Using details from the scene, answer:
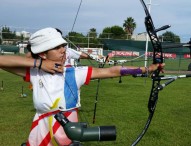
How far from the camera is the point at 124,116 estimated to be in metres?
7.96

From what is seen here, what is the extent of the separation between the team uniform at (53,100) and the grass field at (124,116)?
10.0 feet

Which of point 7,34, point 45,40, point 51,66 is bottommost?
point 51,66

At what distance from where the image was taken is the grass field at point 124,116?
6.11m

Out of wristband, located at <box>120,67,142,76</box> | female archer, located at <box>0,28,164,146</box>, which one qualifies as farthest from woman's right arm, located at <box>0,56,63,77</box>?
wristband, located at <box>120,67,142,76</box>

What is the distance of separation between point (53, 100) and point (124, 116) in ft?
18.3

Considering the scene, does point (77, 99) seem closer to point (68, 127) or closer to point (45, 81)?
point (45, 81)

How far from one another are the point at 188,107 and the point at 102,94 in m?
3.04

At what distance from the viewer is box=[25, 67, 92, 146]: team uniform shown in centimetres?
253

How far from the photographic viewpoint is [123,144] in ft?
18.9

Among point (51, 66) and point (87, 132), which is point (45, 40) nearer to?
point (51, 66)

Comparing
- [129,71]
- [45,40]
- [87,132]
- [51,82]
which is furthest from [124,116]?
[87,132]

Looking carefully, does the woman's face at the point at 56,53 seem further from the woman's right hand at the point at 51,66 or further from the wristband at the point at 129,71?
the wristband at the point at 129,71

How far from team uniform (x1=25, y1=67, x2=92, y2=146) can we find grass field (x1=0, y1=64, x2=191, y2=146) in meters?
3.05

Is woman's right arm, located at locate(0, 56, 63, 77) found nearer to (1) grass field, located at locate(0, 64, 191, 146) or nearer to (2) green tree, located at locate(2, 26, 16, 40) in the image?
(1) grass field, located at locate(0, 64, 191, 146)
